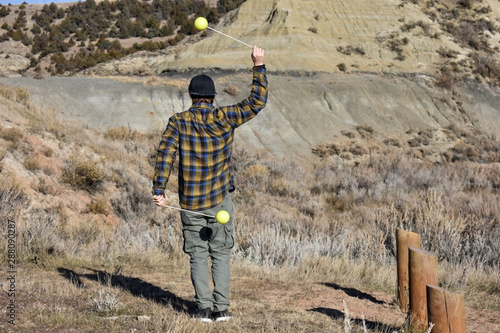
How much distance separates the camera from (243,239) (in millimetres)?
8977

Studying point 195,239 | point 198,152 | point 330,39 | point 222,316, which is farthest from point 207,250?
point 330,39

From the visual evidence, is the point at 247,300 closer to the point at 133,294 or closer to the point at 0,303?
the point at 133,294

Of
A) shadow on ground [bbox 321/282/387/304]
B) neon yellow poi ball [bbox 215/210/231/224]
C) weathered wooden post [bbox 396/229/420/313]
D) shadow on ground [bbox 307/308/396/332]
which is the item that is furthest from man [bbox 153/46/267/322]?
shadow on ground [bbox 321/282/387/304]

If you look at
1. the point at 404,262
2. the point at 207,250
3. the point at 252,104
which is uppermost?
the point at 252,104

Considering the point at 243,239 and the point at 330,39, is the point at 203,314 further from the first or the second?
the point at 330,39

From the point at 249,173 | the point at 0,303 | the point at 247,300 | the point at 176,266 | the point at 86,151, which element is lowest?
the point at 249,173

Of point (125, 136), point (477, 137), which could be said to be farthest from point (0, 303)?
point (477, 137)

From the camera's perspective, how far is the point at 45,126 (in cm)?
1474

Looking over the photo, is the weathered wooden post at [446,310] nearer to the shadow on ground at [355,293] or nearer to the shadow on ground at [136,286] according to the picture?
the shadow on ground at [136,286]

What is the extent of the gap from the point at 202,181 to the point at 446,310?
2056mm

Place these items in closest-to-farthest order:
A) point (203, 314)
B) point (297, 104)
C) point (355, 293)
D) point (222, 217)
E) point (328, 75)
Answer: point (222, 217), point (203, 314), point (355, 293), point (297, 104), point (328, 75)

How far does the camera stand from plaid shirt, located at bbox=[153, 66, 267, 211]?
429 centimetres

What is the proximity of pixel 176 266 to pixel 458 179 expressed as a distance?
14.1 metres

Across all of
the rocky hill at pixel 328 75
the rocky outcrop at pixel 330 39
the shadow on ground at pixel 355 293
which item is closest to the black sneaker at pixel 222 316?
the shadow on ground at pixel 355 293
